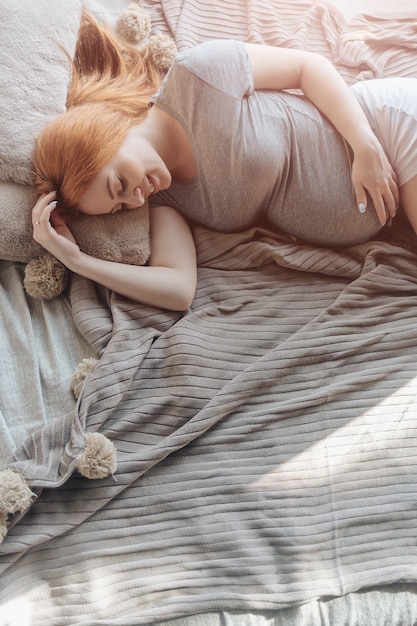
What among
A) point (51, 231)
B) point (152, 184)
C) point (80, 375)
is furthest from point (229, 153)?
point (80, 375)

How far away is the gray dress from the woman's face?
4.2 inches

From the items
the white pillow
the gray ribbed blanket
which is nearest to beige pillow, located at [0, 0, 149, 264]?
the white pillow

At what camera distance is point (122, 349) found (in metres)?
1.14

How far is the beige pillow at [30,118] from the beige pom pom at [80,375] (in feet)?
0.74

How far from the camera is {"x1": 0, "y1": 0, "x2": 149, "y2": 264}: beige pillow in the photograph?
3.83 feet

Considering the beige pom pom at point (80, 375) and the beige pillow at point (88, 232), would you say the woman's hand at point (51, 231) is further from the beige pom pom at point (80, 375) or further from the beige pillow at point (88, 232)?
the beige pom pom at point (80, 375)

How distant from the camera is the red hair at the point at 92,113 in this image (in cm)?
111

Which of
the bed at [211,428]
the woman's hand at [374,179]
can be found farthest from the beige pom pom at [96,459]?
the woman's hand at [374,179]

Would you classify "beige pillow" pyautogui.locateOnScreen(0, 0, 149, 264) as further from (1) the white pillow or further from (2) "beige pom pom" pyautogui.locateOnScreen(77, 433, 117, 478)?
(2) "beige pom pom" pyautogui.locateOnScreen(77, 433, 117, 478)

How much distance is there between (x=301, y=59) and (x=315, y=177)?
0.84 ft

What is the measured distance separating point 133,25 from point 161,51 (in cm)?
9

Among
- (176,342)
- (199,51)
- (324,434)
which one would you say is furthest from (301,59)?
(324,434)

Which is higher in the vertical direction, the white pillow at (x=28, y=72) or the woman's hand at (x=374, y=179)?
the white pillow at (x=28, y=72)

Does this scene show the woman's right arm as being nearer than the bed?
No
